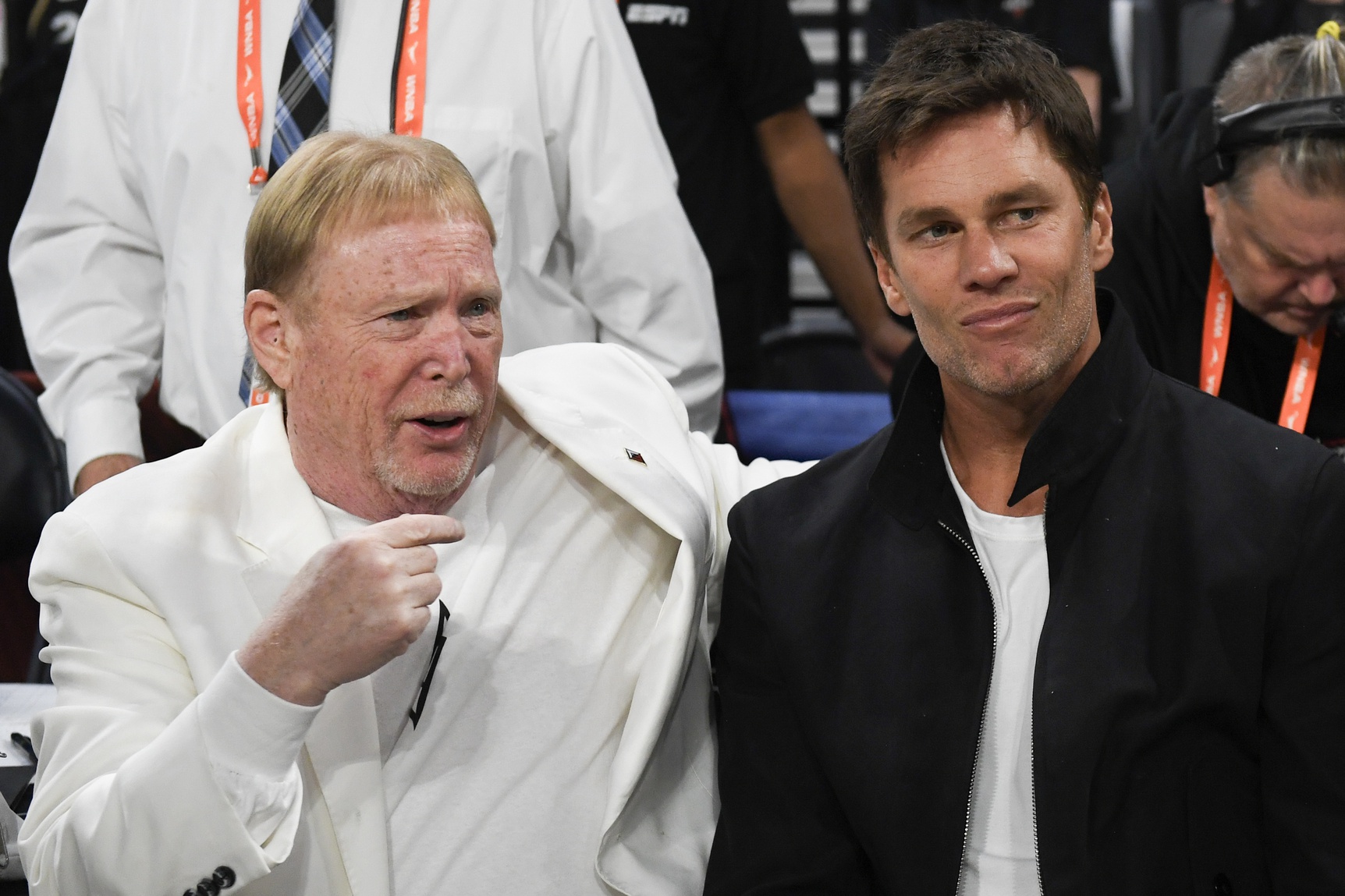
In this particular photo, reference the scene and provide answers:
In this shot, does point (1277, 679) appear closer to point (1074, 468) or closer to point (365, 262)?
point (1074, 468)

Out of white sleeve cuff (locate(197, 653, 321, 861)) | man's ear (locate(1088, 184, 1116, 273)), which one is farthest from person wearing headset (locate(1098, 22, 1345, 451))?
white sleeve cuff (locate(197, 653, 321, 861))

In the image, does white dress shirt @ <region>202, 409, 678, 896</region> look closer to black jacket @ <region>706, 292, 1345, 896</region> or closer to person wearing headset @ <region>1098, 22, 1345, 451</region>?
black jacket @ <region>706, 292, 1345, 896</region>

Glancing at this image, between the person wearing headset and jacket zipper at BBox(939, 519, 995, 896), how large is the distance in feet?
3.17

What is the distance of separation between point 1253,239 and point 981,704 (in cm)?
115

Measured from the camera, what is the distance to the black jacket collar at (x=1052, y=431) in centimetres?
186

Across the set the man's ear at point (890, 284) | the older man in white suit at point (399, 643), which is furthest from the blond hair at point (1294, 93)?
the older man in white suit at point (399, 643)

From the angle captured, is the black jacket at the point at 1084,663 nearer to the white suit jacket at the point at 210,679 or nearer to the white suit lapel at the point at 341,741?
the white suit jacket at the point at 210,679

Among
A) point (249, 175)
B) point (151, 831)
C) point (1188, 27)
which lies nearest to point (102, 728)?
point (151, 831)

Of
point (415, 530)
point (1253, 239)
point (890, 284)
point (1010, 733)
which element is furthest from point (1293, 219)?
point (415, 530)

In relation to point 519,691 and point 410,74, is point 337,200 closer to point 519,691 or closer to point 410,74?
point 519,691

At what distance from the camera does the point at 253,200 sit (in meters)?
2.70

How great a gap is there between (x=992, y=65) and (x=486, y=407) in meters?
0.76

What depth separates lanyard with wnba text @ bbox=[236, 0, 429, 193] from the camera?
106 inches

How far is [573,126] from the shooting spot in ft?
9.15
